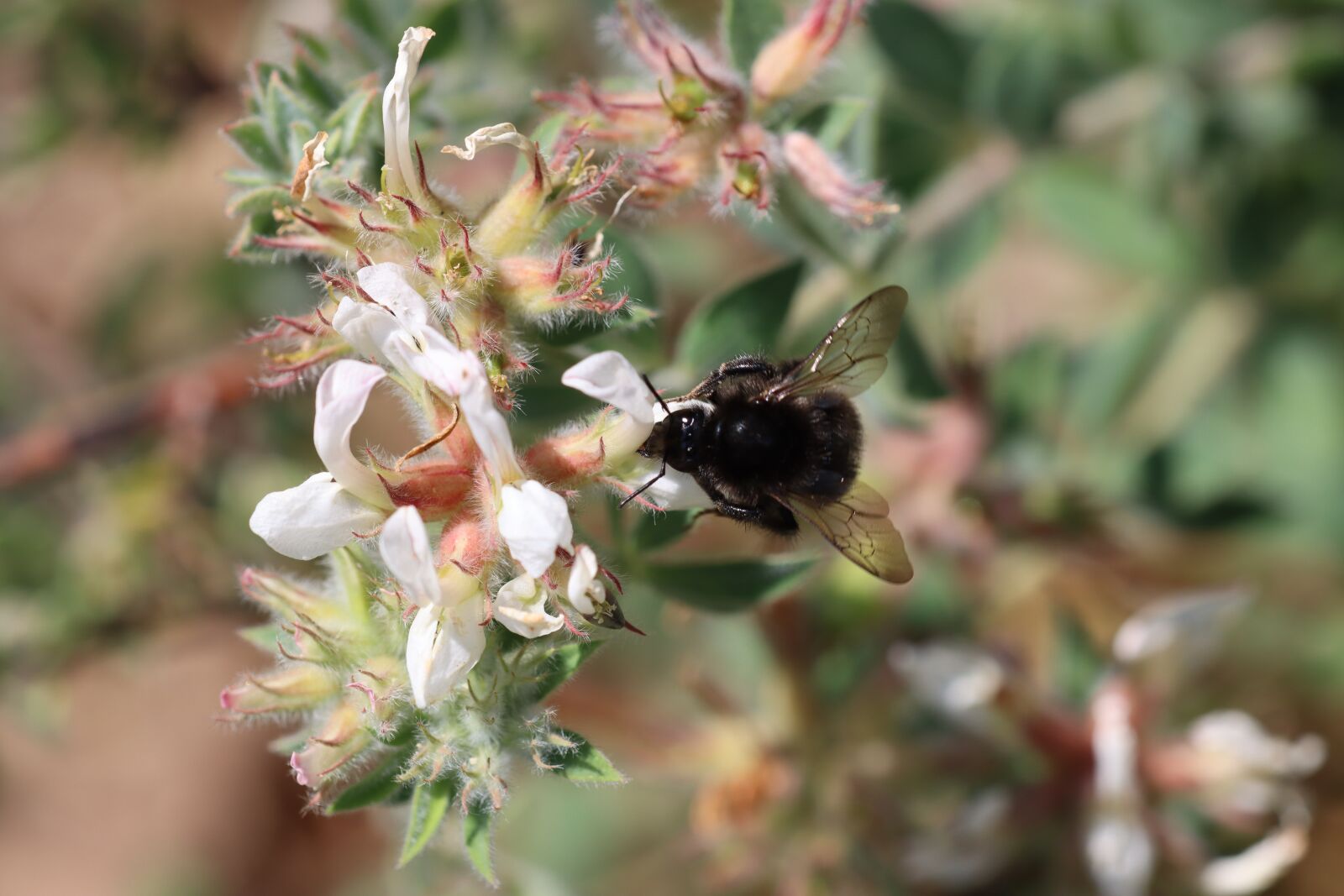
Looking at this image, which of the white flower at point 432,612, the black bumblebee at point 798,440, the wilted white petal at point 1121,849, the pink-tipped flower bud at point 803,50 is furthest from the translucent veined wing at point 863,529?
the wilted white petal at point 1121,849

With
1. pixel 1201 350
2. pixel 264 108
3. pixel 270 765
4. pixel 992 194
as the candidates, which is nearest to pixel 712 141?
pixel 264 108

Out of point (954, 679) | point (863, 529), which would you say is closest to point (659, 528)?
point (863, 529)

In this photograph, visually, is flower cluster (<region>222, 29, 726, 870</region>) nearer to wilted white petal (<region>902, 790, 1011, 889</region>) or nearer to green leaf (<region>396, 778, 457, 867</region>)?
green leaf (<region>396, 778, 457, 867</region>)

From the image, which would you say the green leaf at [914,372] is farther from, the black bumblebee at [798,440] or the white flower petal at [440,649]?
the white flower petal at [440,649]

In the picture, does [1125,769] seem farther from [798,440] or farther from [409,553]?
[409,553]

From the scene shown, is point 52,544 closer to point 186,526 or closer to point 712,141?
Answer: point 186,526
